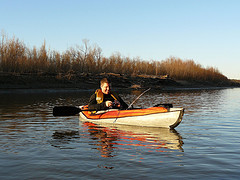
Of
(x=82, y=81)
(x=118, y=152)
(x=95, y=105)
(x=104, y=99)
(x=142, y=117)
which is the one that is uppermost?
(x=82, y=81)

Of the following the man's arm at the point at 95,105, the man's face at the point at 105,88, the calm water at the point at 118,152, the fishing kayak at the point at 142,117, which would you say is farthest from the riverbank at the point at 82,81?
the man's face at the point at 105,88

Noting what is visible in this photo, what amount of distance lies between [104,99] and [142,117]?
1.30m

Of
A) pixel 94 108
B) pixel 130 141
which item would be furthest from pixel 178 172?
pixel 94 108

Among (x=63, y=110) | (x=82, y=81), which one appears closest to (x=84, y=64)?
(x=82, y=81)

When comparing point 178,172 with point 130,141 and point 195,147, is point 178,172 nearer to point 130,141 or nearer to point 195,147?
point 195,147

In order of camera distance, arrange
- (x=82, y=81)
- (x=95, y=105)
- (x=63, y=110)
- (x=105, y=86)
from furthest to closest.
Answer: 1. (x=82, y=81)
2. (x=63, y=110)
3. (x=95, y=105)
4. (x=105, y=86)

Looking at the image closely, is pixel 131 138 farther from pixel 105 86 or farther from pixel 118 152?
pixel 105 86

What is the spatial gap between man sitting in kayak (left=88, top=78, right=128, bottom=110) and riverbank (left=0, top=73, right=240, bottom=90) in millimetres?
15649

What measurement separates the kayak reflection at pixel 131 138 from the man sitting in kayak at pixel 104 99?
568 millimetres

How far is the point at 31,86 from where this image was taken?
78.6 ft

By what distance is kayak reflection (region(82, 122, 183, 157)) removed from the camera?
229 inches

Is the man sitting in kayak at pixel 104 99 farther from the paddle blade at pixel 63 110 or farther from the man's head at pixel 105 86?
the paddle blade at pixel 63 110

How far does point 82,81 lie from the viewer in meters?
27.5

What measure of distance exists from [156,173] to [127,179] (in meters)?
0.47
